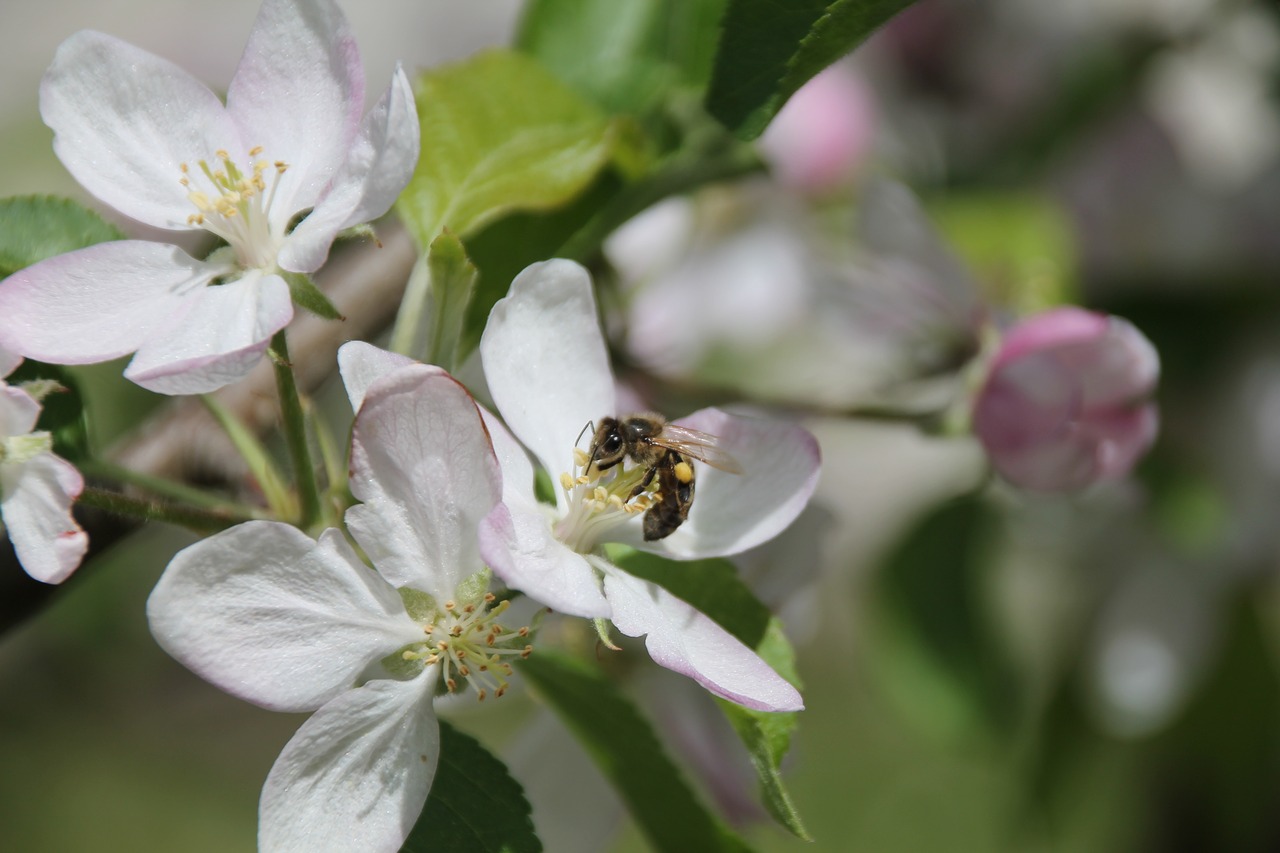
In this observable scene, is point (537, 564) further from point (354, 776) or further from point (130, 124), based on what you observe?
point (130, 124)

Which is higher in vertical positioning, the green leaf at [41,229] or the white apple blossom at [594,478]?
the green leaf at [41,229]

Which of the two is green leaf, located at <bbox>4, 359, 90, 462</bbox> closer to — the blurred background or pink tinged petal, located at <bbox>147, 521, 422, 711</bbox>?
pink tinged petal, located at <bbox>147, 521, 422, 711</bbox>

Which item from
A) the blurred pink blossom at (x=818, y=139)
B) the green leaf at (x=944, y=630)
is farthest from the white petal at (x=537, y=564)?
the blurred pink blossom at (x=818, y=139)

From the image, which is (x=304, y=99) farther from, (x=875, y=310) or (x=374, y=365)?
(x=875, y=310)

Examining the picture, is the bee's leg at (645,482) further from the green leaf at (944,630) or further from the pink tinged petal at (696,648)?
the green leaf at (944,630)

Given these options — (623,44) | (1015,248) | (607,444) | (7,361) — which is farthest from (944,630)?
(7,361)
